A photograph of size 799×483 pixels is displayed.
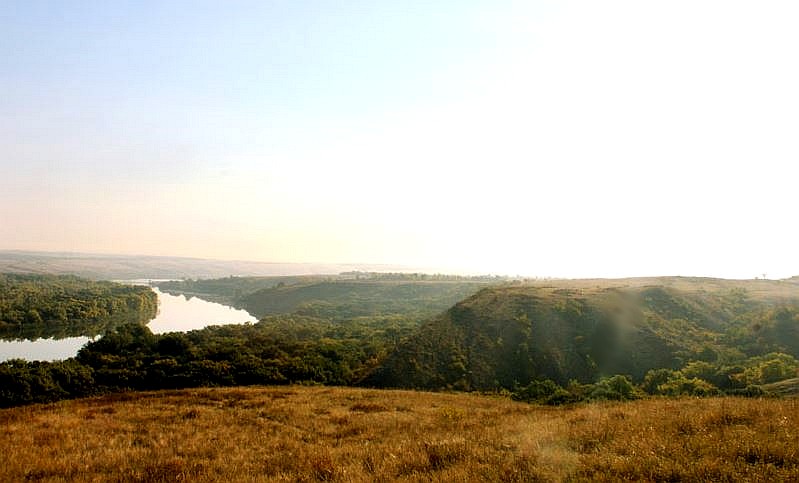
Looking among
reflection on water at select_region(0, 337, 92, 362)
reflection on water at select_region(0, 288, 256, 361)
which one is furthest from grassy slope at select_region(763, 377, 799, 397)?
reflection on water at select_region(0, 337, 92, 362)

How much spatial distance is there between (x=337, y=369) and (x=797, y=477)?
5481cm

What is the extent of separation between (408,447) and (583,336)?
5408 centimetres

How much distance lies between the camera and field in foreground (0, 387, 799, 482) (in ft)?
25.5

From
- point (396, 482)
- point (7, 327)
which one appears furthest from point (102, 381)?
point (7, 327)

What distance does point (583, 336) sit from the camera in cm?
5809

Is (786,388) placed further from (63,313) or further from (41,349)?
(63,313)

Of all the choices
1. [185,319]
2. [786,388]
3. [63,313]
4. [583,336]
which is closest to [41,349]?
[63,313]

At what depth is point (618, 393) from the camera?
29875mm

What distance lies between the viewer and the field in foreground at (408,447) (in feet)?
25.5

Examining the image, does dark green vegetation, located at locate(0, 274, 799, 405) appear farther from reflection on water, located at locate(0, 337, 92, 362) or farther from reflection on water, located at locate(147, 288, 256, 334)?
reflection on water, located at locate(147, 288, 256, 334)

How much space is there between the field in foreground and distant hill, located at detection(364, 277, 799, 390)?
3662 centimetres

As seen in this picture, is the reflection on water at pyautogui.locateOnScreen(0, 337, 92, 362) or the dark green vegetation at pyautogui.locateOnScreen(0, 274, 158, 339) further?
the dark green vegetation at pyautogui.locateOnScreen(0, 274, 158, 339)

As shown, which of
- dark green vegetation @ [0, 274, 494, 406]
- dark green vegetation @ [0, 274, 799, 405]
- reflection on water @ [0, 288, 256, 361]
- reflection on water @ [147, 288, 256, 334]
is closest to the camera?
dark green vegetation @ [0, 274, 799, 405]

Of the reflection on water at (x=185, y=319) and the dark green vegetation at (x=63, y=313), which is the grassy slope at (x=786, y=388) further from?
the dark green vegetation at (x=63, y=313)
